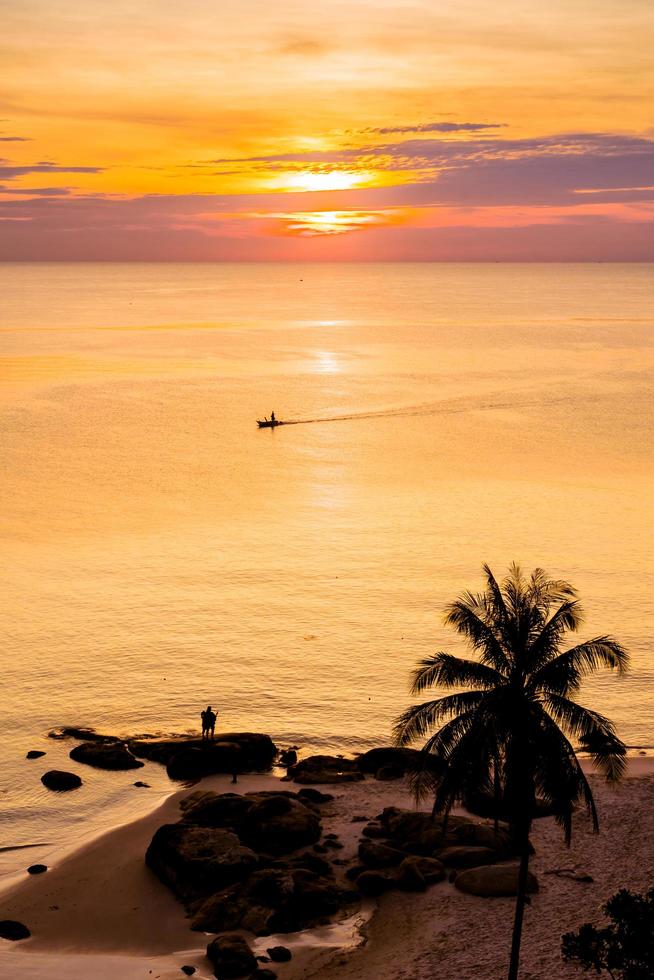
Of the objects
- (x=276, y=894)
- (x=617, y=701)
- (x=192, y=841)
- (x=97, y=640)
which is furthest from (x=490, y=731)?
(x=97, y=640)

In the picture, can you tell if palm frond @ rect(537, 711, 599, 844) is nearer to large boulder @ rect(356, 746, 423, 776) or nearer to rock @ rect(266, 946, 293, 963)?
rock @ rect(266, 946, 293, 963)

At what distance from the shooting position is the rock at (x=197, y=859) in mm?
37250

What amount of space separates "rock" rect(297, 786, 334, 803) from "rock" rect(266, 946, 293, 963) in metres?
10.7

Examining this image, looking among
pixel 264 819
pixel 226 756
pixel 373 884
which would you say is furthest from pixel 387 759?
pixel 373 884

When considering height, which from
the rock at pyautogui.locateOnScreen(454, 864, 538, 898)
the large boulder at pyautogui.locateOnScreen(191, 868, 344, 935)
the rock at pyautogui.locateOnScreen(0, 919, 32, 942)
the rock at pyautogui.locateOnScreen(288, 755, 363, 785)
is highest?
the rock at pyautogui.locateOnScreen(288, 755, 363, 785)

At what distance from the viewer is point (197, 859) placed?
37688 millimetres

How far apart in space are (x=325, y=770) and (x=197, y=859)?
10858mm

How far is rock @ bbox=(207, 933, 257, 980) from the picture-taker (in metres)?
31.9

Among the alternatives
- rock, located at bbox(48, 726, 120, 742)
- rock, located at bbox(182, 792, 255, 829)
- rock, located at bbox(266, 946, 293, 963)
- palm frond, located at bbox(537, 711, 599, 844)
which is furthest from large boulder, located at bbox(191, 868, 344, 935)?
rock, located at bbox(48, 726, 120, 742)

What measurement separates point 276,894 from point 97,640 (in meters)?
31.1

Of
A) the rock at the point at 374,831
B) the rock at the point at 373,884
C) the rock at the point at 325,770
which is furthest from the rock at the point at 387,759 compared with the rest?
the rock at the point at 373,884

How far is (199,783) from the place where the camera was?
47.5 meters

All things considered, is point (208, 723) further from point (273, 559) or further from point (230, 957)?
point (273, 559)

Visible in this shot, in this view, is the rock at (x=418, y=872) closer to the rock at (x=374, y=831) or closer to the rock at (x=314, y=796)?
the rock at (x=374, y=831)
